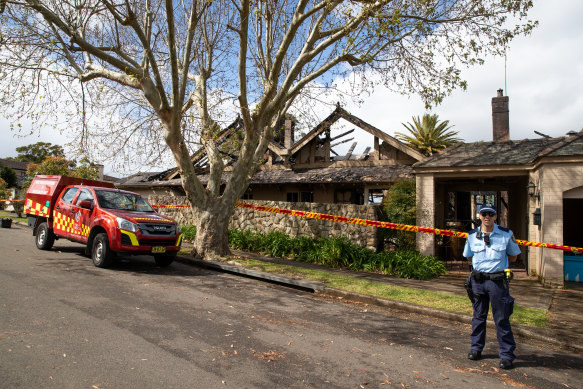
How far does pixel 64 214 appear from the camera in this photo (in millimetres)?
10109

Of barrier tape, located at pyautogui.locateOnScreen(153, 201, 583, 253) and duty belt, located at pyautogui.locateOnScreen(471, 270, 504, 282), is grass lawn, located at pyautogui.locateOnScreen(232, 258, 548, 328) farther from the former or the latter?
duty belt, located at pyautogui.locateOnScreen(471, 270, 504, 282)

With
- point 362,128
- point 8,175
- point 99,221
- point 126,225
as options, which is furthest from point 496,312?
point 8,175

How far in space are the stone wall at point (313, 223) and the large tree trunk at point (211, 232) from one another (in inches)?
123

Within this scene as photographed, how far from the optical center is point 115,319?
4992mm

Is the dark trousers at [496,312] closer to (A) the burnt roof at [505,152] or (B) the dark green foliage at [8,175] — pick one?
(A) the burnt roof at [505,152]

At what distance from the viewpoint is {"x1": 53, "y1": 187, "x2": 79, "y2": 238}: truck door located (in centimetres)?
995

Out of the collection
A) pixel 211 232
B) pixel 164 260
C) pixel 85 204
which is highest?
pixel 85 204

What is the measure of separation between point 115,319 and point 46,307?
1194 mm

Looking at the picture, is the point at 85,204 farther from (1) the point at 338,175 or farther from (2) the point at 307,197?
(2) the point at 307,197

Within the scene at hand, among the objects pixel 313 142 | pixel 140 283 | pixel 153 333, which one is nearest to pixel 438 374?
pixel 153 333

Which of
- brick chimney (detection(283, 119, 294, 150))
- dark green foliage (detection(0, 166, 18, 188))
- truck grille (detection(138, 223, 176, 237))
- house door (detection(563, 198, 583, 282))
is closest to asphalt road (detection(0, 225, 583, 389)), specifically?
truck grille (detection(138, 223, 176, 237))

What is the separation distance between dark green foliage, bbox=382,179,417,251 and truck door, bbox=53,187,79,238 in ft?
30.3

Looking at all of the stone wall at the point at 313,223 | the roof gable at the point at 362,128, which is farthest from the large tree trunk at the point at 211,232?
the roof gable at the point at 362,128

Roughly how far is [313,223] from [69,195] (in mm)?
7504
